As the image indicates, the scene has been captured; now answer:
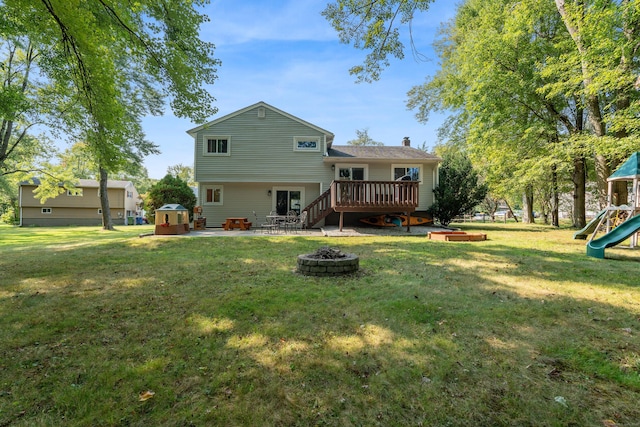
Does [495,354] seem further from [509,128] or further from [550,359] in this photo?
[509,128]

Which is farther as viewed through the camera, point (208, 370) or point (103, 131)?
point (103, 131)

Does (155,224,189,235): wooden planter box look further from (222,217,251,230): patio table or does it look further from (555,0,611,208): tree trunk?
(555,0,611,208): tree trunk

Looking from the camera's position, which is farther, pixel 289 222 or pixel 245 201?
pixel 245 201

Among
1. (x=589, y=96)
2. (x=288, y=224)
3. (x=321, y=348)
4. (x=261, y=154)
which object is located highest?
(x=589, y=96)

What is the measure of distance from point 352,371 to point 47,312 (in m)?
3.92

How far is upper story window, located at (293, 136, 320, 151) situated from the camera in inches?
611

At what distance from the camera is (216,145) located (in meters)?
15.5

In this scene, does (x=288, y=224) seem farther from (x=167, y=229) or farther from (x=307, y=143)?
(x=167, y=229)

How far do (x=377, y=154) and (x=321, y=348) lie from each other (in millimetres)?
14601

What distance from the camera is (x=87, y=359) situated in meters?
2.64

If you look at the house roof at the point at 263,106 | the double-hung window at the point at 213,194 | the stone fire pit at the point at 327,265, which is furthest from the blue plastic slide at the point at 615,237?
the double-hung window at the point at 213,194

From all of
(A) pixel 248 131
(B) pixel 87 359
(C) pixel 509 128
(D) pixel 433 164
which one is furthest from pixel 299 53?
(C) pixel 509 128

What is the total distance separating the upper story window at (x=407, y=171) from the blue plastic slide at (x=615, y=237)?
9125mm

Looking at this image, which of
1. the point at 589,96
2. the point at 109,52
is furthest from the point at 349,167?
the point at 109,52
